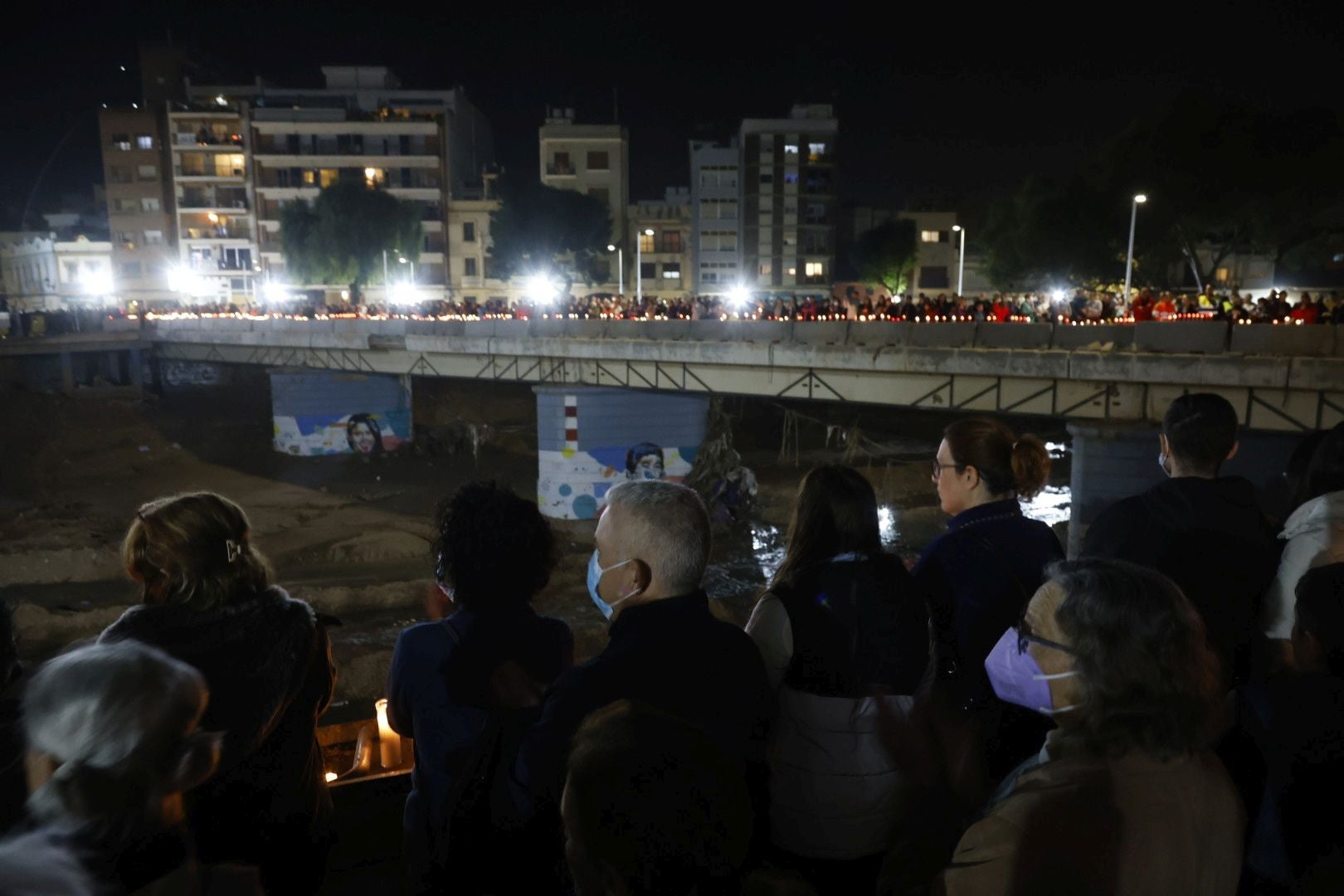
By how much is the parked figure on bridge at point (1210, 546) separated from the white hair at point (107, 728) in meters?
3.22

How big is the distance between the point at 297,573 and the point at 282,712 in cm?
2145

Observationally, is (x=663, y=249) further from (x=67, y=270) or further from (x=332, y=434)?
(x=67, y=270)

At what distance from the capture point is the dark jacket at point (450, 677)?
9.04 ft

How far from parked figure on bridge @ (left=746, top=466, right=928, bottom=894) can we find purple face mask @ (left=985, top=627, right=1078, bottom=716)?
433mm

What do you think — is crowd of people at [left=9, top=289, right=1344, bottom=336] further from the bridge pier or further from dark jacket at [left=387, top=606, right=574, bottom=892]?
dark jacket at [left=387, top=606, right=574, bottom=892]

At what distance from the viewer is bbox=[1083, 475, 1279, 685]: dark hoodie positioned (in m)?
3.48

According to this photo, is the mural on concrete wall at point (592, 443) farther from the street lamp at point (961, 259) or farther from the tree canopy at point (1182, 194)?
the tree canopy at point (1182, 194)

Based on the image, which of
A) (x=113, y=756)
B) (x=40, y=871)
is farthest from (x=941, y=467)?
(x=40, y=871)

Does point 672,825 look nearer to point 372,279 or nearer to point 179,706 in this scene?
point 179,706

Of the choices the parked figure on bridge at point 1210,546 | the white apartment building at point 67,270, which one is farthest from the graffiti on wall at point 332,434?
the white apartment building at point 67,270

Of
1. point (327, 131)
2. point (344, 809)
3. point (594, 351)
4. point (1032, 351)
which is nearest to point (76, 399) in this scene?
point (594, 351)

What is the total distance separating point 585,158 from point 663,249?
8.63 metres

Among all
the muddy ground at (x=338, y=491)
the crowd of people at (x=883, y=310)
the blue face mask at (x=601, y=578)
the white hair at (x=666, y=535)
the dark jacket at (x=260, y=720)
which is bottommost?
the muddy ground at (x=338, y=491)

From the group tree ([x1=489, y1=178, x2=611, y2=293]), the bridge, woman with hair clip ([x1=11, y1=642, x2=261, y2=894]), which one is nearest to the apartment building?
tree ([x1=489, y1=178, x2=611, y2=293])
